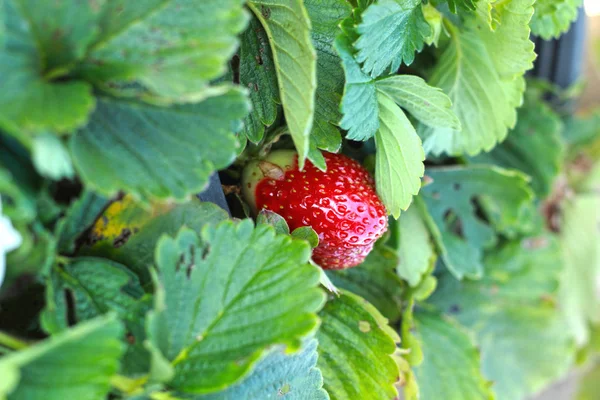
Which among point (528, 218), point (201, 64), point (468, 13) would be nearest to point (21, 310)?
point (201, 64)

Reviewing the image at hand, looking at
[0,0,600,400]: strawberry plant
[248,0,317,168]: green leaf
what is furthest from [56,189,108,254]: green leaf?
[248,0,317,168]: green leaf

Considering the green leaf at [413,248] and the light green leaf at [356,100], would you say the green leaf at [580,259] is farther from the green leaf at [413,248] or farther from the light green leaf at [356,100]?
the light green leaf at [356,100]

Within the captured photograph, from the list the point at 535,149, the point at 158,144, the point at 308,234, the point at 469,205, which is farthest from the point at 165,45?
the point at 535,149

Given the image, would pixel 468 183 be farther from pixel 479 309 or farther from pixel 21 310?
pixel 21 310

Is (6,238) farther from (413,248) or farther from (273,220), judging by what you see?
(413,248)

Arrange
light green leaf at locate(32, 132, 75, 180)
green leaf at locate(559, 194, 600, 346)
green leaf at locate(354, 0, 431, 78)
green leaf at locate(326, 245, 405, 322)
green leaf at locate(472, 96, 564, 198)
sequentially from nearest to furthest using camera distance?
light green leaf at locate(32, 132, 75, 180) < green leaf at locate(354, 0, 431, 78) < green leaf at locate(326, 245, 405, 322) < green leaf at locate(472, 96, 564, 198) < green leaf at locate(559, 194, 600, 346)

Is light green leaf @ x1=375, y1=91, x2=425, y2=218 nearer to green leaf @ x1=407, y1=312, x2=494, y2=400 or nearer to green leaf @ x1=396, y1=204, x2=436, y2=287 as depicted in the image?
green leaf @ x1=396, y1=204, x2=436, y2=287

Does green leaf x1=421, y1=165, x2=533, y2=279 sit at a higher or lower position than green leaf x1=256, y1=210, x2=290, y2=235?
lower

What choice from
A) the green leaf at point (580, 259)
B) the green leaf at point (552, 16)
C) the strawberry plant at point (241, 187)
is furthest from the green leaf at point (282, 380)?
the green leaf at point (580, 259)
